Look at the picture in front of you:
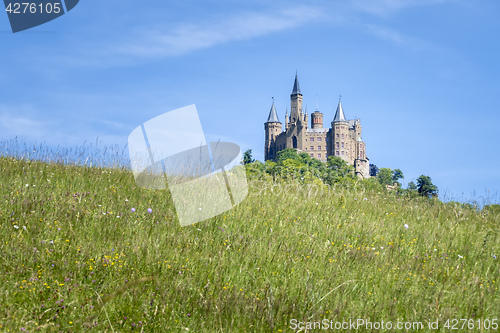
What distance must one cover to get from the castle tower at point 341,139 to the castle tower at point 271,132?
71.1 ft

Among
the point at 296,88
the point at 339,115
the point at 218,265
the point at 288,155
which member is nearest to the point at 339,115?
the point at 339,115

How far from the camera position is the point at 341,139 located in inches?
5349

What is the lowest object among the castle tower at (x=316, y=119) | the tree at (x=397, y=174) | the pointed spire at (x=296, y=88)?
the tree at (x=397, y=174)

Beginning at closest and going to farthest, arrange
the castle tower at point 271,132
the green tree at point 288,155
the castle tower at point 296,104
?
1. the green tree at point 288,155
2. the castle tower at point 271,132
3. the castle tower at point 296,104

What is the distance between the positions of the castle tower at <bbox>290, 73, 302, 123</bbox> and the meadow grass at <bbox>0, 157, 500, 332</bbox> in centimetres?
14231

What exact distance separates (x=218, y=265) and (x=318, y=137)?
139208 millimetres

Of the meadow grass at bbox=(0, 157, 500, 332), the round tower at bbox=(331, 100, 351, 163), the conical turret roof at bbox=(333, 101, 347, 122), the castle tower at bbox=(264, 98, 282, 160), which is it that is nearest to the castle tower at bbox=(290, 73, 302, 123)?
the castle tower at bbox=(264, 98, 282, 160)

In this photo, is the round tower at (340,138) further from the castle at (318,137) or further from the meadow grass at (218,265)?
the meadow grass at (218,265)

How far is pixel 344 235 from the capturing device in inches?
211

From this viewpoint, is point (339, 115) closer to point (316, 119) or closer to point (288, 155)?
point (316, 119)

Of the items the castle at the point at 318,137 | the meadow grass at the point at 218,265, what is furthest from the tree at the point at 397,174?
the meadow grass at the point at 218,265

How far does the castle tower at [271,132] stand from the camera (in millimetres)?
148500

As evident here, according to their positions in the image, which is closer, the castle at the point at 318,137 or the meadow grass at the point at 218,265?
the meadow grass at the point at 218,265

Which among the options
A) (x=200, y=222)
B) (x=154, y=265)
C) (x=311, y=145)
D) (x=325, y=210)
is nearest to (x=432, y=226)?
(x=325, y=210)
